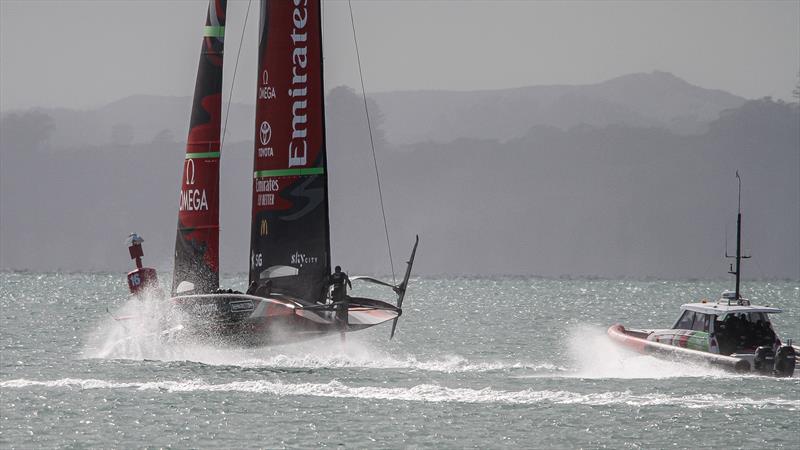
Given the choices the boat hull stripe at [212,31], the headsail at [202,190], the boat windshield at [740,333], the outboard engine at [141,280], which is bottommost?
the boat windshield at [740,333]

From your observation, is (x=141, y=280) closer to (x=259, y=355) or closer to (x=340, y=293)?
(x=259, y=355)

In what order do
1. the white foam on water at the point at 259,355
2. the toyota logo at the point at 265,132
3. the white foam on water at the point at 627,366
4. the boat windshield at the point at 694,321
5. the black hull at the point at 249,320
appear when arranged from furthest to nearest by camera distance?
the white foam on water at the point at 259,355 < the toyota logo at the point at 265,132 < the black hull at the point at 249,320 < the boat windshield at the point at 694,321 < the white foam on water at the point at 627,366

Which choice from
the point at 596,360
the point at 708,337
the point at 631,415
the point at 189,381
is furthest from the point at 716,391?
the point at 189,381

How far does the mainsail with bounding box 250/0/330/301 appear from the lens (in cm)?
3928

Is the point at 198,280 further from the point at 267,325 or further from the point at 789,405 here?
the point at 789,405

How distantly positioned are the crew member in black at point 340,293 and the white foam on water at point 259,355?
2.83 m

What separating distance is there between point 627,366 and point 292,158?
433 inches

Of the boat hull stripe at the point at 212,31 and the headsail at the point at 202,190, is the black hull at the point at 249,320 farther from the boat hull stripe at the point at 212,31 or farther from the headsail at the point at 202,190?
the boat hull stripe at the point at 212,31

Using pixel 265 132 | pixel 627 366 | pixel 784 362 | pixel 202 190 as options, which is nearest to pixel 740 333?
pixel 784 362

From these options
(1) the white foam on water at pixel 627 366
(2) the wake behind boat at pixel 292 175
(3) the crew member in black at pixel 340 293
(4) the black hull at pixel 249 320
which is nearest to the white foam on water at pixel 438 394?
(4) the black hull at pixel 249 320

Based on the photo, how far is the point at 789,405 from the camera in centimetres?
3216

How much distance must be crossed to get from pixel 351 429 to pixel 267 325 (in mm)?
7722

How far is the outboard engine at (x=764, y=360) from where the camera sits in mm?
34562

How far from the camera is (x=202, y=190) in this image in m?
41.1
